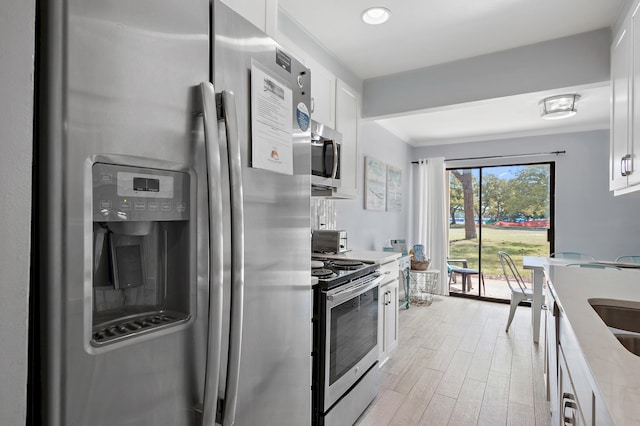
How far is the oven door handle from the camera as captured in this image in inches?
70.0

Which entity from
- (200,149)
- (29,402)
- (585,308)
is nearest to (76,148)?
(200,149)

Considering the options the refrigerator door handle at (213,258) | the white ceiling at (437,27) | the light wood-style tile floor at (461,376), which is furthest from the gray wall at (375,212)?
the refrigerator door handle at (213,258)

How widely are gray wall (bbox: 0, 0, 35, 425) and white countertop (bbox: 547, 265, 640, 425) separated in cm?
95

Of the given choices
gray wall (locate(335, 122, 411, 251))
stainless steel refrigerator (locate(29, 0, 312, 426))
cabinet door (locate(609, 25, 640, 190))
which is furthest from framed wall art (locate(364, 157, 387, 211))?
stainless steel refrigerator (locate(29, 0, 312, 426))

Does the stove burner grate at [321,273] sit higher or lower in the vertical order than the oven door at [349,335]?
higher

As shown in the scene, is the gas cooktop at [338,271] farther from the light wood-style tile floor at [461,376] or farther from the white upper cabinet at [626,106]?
the white upper cabinet at [626,106]

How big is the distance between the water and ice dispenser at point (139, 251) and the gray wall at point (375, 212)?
2.47m

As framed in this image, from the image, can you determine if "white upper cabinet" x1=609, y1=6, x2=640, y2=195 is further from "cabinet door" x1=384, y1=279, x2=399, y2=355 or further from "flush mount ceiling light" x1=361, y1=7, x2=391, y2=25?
"cabinet door" x1=384, y1=279, x2=399, y2=355

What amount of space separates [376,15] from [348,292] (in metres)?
1.81

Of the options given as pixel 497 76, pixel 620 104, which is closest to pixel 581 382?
pixel 620 104

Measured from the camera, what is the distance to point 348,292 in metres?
1.91

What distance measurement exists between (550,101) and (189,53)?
12.6ft

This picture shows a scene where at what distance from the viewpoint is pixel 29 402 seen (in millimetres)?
590

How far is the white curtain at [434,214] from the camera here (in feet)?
17.4
